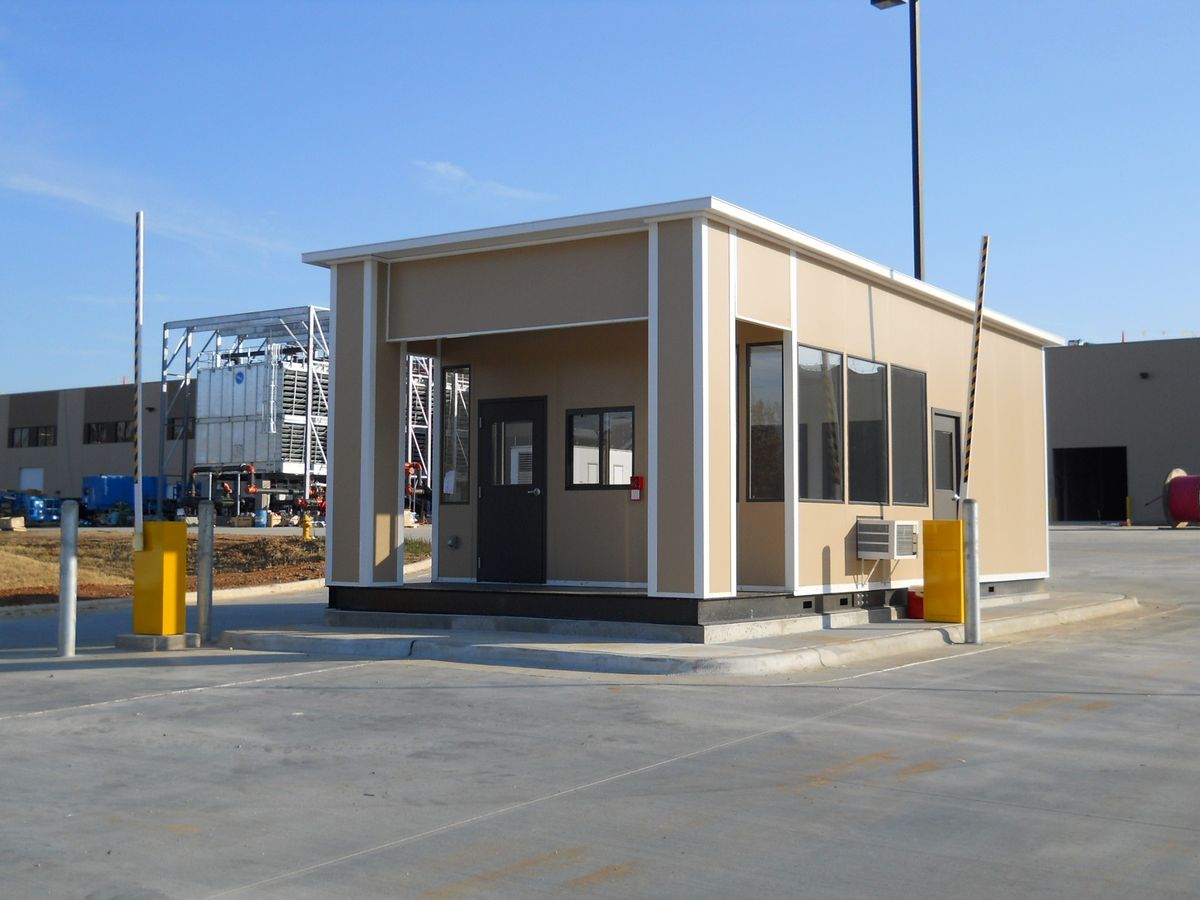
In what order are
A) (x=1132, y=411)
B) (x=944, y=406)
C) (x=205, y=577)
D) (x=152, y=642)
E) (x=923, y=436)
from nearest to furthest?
1. (x=152, y=642)
2. (x=205, y=577)
3. (x=923, y=436)
4. (x=944, y=406)
5. (x=1132, y=411)

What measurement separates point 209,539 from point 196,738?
6040 millimetres

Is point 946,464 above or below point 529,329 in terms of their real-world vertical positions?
below

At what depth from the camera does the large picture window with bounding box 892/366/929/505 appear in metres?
17.0

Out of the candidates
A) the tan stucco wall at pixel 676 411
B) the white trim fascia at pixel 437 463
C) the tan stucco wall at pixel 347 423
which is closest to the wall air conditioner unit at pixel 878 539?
the tan stucco wall at pixel 676 411

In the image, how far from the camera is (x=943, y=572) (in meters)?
15.8

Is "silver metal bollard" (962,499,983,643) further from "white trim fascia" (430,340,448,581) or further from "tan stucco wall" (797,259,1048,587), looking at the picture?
"white trim fascia" (430,340,448,581)

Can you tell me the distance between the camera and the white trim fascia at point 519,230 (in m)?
13.0

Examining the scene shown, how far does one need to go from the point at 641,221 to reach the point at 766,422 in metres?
3.24

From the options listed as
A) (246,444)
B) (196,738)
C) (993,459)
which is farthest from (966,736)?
(246,444)

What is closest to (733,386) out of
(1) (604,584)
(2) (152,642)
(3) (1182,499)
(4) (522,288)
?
Result: (4) (522,288)

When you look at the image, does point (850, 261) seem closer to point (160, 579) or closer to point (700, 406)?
point (700, 406)

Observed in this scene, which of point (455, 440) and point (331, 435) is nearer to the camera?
point (331, 435)

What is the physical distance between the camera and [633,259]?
13.7 meters

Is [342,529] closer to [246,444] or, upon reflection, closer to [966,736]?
[966,736]
